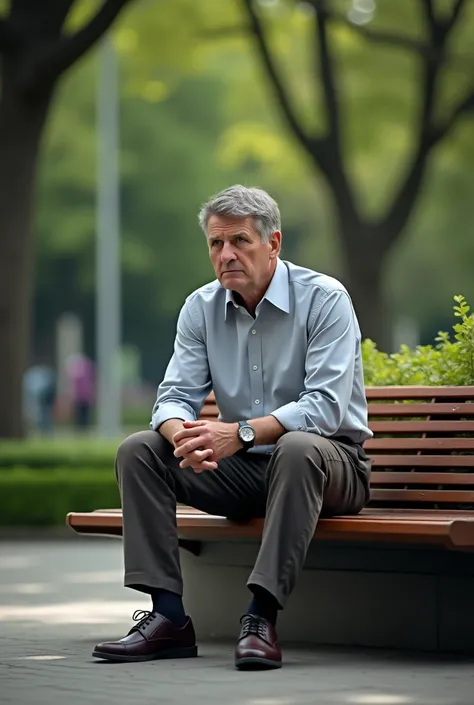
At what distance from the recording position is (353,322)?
6598mm

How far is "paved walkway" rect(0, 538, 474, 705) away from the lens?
17.5 ft

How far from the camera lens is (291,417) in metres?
6.34

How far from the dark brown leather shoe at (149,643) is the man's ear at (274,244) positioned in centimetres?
141

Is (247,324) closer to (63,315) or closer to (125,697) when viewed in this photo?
(125,697)

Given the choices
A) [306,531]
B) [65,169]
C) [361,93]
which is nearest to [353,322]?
[306,531]

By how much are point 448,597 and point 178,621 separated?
38.9 inches

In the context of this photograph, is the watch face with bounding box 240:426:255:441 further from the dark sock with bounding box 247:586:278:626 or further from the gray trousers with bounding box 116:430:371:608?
the dark sock with bounding box 247:586:278:626

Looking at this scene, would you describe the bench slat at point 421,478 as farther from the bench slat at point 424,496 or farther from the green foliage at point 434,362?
the green foliage at point 434,362

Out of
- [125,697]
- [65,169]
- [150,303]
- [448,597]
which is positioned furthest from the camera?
[150,303]

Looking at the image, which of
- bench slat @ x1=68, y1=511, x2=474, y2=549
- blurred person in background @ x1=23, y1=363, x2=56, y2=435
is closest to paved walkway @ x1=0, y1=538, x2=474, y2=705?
bench slat @ x1=68, y1=511, x2=474, y2=549

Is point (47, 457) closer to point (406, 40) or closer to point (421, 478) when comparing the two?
point (406, 40)

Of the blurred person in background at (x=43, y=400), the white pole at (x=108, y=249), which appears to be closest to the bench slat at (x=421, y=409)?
the white pole at (x=108, y=249)

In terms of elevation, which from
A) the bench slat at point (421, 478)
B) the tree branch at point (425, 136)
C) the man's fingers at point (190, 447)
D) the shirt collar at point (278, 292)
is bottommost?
the bench slat at point (421, 478)

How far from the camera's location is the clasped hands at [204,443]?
6.26m
